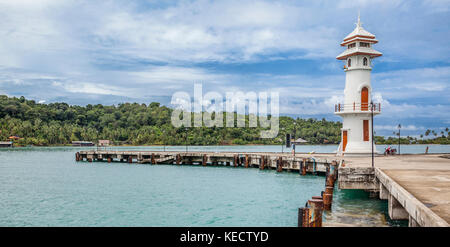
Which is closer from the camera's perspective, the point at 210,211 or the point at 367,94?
the point at 210,211

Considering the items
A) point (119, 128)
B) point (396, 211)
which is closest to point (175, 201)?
point (396, 211)

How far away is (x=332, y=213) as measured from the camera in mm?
16094

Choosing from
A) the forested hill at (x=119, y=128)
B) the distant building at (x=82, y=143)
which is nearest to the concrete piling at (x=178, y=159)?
the forested hill at (x=119, y=128)

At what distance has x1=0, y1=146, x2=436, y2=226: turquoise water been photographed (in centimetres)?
1731

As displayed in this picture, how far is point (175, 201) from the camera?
22.2 m

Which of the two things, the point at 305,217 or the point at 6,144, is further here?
the point at 6,144

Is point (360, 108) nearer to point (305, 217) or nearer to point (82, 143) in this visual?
point (305, 217)

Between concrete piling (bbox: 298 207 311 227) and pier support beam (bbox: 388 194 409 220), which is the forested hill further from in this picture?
concrete piling (bbox: 298 207 311 227)

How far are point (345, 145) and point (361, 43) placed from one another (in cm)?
838

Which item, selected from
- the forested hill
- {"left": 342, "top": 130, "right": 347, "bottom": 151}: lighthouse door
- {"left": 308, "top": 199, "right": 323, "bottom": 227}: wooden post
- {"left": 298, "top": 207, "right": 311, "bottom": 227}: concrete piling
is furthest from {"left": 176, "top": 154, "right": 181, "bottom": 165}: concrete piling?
the forested hill

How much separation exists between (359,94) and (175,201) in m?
17.3
